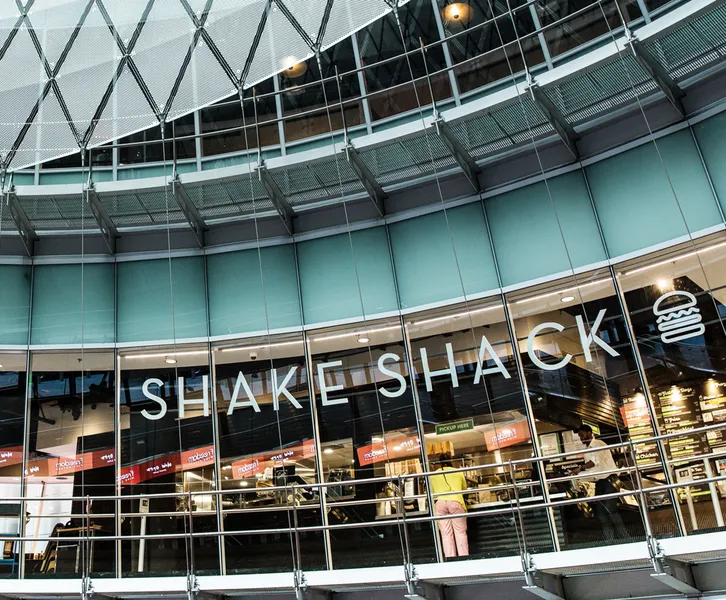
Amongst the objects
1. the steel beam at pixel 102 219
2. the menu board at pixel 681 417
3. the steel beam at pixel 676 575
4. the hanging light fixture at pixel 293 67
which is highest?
the hanging light fixture at pixel 293 67

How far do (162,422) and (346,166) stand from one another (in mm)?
7490

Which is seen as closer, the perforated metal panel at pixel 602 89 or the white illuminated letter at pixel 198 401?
the perforated metal panel at pixel 602 89

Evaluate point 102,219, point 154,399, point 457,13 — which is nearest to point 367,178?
point 457,13

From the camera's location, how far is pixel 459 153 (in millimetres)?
16547

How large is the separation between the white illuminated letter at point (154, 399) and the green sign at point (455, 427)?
6591 mm

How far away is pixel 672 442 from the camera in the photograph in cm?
1346

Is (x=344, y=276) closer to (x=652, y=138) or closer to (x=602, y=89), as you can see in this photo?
(x=602, y=89)

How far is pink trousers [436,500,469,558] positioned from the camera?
43.0 feet

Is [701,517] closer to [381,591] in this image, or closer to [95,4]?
[381,591]

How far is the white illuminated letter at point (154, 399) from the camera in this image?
55.6ft

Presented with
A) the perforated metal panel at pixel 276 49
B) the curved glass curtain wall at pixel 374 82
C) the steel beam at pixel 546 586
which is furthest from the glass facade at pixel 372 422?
the perforated metal panel at pixel 276 49

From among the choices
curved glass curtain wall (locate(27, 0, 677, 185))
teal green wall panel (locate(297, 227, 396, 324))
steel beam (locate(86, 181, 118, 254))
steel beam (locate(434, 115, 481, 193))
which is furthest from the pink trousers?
steel beam (locate(86, 181, 118, 254))

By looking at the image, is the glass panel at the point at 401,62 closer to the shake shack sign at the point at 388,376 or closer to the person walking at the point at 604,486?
the shake shack sign at the point at 388,376

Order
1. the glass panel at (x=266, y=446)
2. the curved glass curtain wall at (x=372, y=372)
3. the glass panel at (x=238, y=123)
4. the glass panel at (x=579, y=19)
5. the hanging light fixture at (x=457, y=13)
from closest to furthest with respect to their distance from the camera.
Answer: the curved glass curtain wall at (x=372, y=372)
the glass panel at (x=579, y=19)
the glass panel at (x=266, y=446)
the hanging light fixture at (x=457, y=13)
the glass panel at (x=238, y=123)
